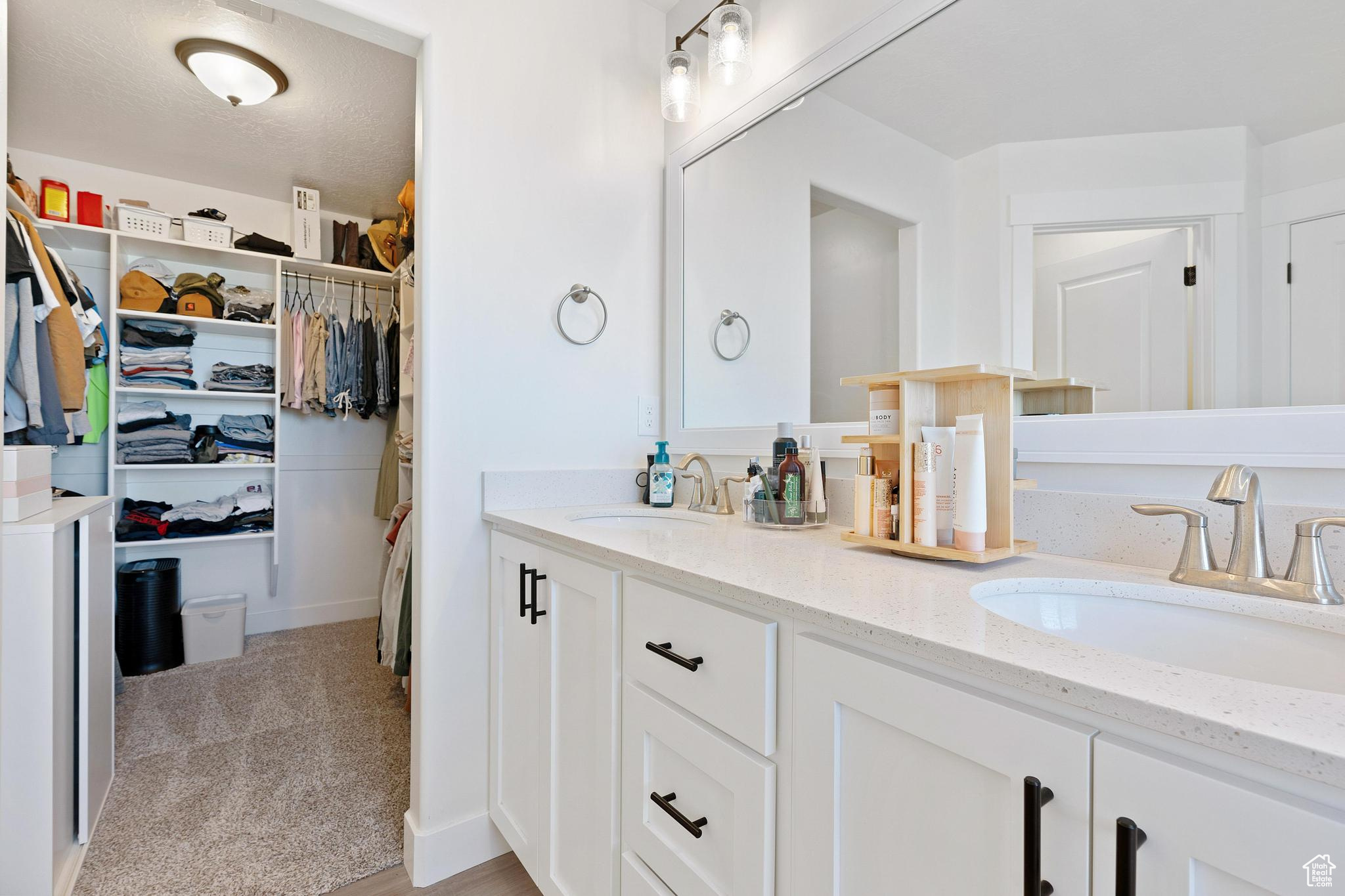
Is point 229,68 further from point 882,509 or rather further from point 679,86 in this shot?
point 882,509

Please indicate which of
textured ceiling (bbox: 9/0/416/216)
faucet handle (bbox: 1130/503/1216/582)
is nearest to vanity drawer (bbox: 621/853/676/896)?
faucet handle (bbox: 1130/503/1216/582)

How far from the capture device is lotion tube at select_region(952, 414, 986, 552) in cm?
92

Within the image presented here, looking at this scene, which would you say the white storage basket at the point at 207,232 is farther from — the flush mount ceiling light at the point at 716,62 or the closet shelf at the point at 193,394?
the flush mount ceiling light at the point at 716,62

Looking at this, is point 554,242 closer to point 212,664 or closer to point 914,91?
point 914,91

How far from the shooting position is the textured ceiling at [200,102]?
200 centimetres

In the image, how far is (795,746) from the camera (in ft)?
2.36

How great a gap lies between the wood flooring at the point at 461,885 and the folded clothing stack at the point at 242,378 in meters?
2.52

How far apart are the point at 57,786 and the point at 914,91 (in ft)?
8.11

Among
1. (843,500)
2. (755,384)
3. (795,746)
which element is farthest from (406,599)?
(795,746)

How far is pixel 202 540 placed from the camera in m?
2.94

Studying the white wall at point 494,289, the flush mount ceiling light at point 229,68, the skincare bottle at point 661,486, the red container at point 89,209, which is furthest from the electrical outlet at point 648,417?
the red container at point 89,209

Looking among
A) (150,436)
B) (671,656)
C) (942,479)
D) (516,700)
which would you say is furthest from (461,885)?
(150,436)

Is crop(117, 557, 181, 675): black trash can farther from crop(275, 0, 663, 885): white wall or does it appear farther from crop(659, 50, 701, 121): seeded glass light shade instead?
crop(659, 50, 701, 121): seeded glass light shade

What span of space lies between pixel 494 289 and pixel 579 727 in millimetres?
1093
